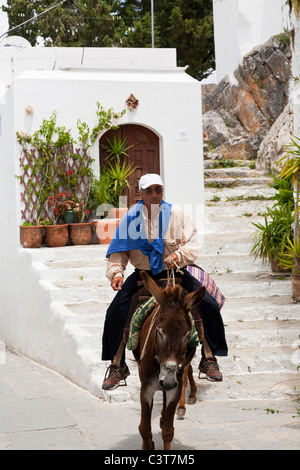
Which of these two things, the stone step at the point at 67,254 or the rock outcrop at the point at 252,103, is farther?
the rock outcrop at the point at 252,103

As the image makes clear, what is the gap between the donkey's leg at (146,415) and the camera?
14.4 ft

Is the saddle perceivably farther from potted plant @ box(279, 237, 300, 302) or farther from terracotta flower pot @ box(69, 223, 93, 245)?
terracotta flower pot @ box(69, 223, 93, 245)

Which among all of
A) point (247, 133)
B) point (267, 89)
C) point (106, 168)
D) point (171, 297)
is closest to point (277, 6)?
point (267, 89)

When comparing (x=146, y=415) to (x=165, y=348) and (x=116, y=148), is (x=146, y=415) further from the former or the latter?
(x=116, y=148)

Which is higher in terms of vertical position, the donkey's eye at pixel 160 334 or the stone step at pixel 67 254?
the stone step at pixel 67 254

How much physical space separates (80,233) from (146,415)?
7.90m

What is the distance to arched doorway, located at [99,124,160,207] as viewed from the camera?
13.4 meters

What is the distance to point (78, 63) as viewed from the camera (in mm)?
14047

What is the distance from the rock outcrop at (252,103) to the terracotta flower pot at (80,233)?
895 cm

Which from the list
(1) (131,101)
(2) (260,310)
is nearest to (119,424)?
(2) (260,310)

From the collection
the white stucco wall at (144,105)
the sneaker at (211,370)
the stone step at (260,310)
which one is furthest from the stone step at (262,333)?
the white stucco wall at (144,105)

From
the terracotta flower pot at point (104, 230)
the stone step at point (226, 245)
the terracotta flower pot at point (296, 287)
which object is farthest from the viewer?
the terracotta flower pot at point (104, 230)

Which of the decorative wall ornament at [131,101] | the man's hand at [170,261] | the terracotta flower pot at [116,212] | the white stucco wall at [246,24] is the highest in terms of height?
the white stucco wall at [246,24]

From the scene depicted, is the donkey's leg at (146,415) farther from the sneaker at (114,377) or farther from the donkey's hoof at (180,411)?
the donkey's hoof at (180,411)
